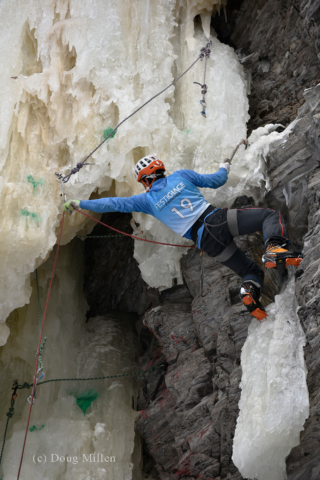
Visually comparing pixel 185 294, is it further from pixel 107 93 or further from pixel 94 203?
pixel 107 93

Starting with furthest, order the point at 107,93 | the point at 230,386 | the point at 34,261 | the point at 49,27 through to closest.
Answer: the point at 49,27 → the point at 107,93 → the point at 34,261 → the point at 230,386

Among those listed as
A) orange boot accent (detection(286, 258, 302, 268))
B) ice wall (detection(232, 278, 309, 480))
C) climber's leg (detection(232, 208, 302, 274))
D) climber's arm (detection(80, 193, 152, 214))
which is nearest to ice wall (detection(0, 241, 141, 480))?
climber's arm (detection(80, 193, 152, 214))

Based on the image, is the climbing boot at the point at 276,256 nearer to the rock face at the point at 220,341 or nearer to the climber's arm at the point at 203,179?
the rock face at the point at 220,341

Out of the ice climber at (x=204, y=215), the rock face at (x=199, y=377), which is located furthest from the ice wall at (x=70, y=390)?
the ice climber at (x=204, y=215)

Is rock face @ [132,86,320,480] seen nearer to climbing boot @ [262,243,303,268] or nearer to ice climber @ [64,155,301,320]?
climbing boot @ [262,243,303,268]

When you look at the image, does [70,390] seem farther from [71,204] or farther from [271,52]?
[271,52]

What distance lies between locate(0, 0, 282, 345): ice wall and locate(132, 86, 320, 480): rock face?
0.43m

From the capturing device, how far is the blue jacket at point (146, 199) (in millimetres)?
5160

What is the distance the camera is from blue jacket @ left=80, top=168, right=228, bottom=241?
516 cm

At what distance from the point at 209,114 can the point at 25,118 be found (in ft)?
8.58

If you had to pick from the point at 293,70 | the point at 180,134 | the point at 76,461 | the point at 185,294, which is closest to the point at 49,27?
the point at 180,134

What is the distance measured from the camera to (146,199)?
526cm

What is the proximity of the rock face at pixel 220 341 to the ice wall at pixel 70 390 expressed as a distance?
0.54 meters

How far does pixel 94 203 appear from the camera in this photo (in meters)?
5.26
